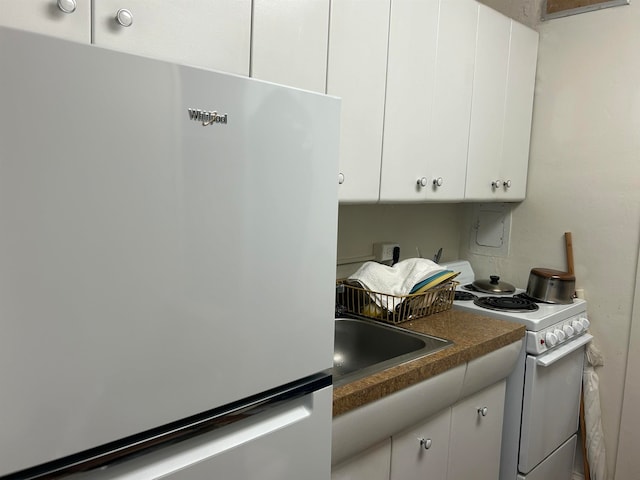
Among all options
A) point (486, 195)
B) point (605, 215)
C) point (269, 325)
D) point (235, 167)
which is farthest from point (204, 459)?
point (605, 215)

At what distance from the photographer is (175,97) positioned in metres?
0.74

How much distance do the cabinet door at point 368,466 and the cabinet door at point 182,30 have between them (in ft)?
3.33

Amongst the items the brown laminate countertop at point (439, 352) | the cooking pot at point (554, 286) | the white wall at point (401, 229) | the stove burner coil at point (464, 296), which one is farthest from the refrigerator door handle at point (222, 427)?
the cooking pot at point (554, 286)

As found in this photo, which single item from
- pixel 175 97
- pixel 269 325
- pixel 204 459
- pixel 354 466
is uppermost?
pixel 175 97

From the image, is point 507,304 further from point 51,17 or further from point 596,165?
point 51,17

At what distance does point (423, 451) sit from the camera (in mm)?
1501

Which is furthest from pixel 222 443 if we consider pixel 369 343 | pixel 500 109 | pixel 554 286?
pixel 500 109

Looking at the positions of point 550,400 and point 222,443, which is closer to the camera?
point 222,443

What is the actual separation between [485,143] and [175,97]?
5.35ft

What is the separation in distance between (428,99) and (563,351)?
1087mm

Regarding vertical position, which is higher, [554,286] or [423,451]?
[554,286]

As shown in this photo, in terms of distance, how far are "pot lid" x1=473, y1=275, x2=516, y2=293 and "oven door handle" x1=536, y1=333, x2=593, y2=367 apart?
34 centimetres

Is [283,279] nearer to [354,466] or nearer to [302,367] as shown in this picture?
[302,367]

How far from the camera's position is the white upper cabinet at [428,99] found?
5.44 ft
